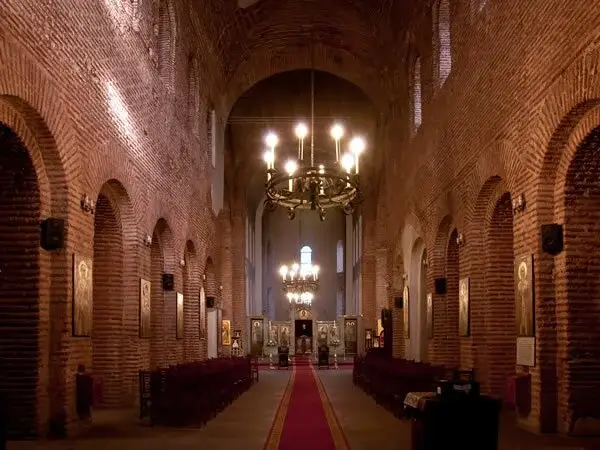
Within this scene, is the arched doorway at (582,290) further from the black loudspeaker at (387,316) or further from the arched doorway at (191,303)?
the black loudspeaker at (387,316)

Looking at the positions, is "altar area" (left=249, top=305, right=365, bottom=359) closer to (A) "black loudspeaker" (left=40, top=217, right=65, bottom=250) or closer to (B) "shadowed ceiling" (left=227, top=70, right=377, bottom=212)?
(B) "shadowed ceiling" (left=227, top=70, right=377, bottom=212)

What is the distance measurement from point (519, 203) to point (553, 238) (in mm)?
1245

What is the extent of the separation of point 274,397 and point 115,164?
677cm

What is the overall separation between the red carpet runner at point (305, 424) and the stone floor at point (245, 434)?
0.50 feet

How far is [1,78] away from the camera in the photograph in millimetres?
8180

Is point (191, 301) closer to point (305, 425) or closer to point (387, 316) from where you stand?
point (387, 316)

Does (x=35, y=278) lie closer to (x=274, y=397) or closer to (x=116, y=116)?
(x=116, y=116)

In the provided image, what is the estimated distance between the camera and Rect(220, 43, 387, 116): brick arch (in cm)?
2641

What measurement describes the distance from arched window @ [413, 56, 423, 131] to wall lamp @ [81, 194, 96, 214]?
11409 mm

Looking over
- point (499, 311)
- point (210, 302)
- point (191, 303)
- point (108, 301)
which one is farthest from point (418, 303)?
point (108, 301)

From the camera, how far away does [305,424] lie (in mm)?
12109

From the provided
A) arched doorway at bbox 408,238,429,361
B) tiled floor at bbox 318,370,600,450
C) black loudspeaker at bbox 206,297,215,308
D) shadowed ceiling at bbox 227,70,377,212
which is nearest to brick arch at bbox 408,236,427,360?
arched doorway at bbox 408,238,429,361

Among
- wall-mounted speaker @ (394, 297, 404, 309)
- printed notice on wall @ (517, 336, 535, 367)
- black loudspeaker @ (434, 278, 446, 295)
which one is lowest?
printed notice on wall @ (517, 336, 535, 367)

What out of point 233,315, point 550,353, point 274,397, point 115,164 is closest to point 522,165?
point 550,353
